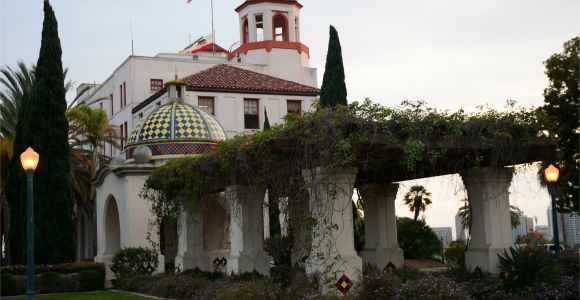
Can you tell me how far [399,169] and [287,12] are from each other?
118 feet

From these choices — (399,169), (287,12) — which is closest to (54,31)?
(399,169)

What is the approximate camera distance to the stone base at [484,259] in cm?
1692

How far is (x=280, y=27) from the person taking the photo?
55.0m

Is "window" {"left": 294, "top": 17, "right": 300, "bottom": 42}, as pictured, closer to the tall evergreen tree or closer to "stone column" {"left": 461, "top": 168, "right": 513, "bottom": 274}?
the tall evergreen tree

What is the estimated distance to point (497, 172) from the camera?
1706 cm

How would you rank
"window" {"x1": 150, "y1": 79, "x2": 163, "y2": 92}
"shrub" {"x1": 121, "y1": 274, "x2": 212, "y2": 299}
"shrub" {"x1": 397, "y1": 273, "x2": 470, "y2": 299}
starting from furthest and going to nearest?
"window" {"x1": 150, "y1": 79, "x2": 163, "y2": 92} < "shrub" {"x1": 121, "y1": 274, "x2": 212, "y2": 299} < "shrub" {"x1": 397, "y1": 273, "x2": 470, "y2": 299}

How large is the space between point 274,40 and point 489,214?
129 ft

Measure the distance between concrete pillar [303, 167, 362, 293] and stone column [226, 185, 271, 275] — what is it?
13.8 ft

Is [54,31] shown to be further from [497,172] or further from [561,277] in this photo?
[561,277]

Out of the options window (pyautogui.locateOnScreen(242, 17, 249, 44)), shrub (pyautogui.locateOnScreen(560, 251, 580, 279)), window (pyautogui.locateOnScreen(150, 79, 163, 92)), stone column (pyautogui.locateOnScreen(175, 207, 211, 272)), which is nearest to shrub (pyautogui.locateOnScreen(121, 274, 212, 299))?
stone column (pyautogui.locateOnScreen(175, 207, 211, 272))

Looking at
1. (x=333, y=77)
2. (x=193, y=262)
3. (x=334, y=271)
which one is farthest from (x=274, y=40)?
(x=334, y=271)

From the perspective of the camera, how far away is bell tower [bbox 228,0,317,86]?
2088 inches

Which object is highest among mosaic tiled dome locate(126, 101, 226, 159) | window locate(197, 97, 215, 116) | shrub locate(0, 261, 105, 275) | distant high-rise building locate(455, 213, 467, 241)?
window locate(197, 97, 215, 116)

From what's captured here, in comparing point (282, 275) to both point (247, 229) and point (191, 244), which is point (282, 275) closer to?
point (247, 229)
